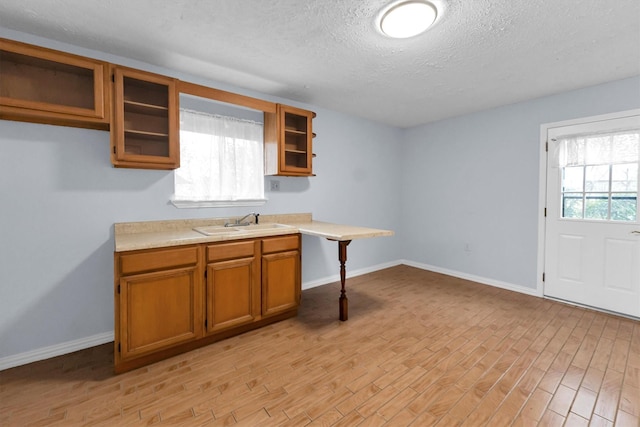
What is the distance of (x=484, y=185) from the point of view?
3932 mm

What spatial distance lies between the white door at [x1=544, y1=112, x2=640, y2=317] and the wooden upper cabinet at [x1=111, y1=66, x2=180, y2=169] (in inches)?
156

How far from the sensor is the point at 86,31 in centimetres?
207

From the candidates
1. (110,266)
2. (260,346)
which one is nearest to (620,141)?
(260,346)

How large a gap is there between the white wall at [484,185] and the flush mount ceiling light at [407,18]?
2.36 m

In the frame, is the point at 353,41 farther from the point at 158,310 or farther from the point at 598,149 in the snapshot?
the point at 598,149

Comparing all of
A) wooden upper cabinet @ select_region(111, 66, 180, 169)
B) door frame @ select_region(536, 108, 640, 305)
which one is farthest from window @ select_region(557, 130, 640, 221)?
wooden upper cabinet @ select_region(111, 66, 180, 169)

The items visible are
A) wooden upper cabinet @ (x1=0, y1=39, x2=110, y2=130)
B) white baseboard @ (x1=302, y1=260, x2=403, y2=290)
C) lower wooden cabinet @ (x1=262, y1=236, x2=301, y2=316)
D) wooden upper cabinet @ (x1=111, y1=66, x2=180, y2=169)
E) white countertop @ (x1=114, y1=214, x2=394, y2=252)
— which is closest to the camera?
wooden upper cabinet @ (x1=0, y1=39, x2=110, y2=130)

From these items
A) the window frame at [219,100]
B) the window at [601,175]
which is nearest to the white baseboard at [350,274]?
the window frame at [219,100]

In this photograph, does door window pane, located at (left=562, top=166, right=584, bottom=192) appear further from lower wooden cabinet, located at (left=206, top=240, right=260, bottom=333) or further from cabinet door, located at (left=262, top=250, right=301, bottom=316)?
lower wooden cabinet, located at (left=206, top=240, right=260, bottom=333)

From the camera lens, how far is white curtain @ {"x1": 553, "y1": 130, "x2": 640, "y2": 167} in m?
2.81

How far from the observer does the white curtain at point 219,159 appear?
279cm

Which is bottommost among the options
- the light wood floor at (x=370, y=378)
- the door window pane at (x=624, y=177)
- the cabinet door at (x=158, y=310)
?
the light wood floor at (x=370, y=378)

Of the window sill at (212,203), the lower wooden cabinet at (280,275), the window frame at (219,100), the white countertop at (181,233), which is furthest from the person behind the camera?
the window sill at (212,203)

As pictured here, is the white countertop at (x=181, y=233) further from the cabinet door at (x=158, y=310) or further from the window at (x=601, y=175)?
the window at (x=601, y=175)
